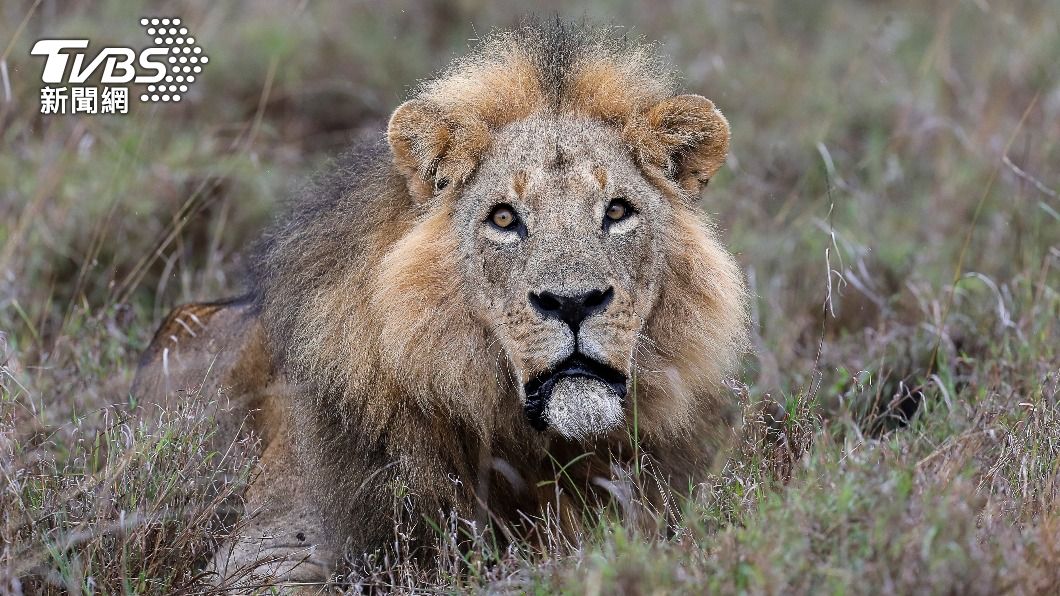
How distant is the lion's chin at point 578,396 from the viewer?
404cm

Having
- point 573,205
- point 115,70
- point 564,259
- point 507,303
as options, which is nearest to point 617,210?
point 573,205

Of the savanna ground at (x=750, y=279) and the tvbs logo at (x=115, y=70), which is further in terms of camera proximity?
the tvbs logo at (x=115, y=70)

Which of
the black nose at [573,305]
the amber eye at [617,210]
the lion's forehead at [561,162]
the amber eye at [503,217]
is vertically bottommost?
the black nose at [573,305]

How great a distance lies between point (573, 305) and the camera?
13.1 ft

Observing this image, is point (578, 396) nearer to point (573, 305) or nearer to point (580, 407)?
point (580, 407)

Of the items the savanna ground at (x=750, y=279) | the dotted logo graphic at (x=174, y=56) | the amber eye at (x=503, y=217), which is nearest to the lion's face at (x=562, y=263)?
the amber eye at (x=503, y=217)

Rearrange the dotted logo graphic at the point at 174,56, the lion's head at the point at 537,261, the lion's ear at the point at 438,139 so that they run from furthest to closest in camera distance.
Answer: the dotted logo graphic at the point at 174,56, the lion's ear at the point at 438,139, the lion's head at the point at 537,261

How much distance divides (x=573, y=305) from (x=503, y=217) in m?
0.52

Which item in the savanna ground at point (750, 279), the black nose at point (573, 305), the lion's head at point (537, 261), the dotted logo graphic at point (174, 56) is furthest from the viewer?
the dotted logo graphic at point (174, 56)

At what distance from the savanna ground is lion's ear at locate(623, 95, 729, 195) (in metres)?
0.64

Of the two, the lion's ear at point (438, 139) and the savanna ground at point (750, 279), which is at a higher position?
the lion's ear at point (438, 139)

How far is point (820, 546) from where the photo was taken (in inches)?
140

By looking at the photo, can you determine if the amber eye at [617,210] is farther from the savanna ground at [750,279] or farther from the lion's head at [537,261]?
the savanna ground at [750,279]

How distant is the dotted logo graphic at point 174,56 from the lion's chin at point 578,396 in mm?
4700
